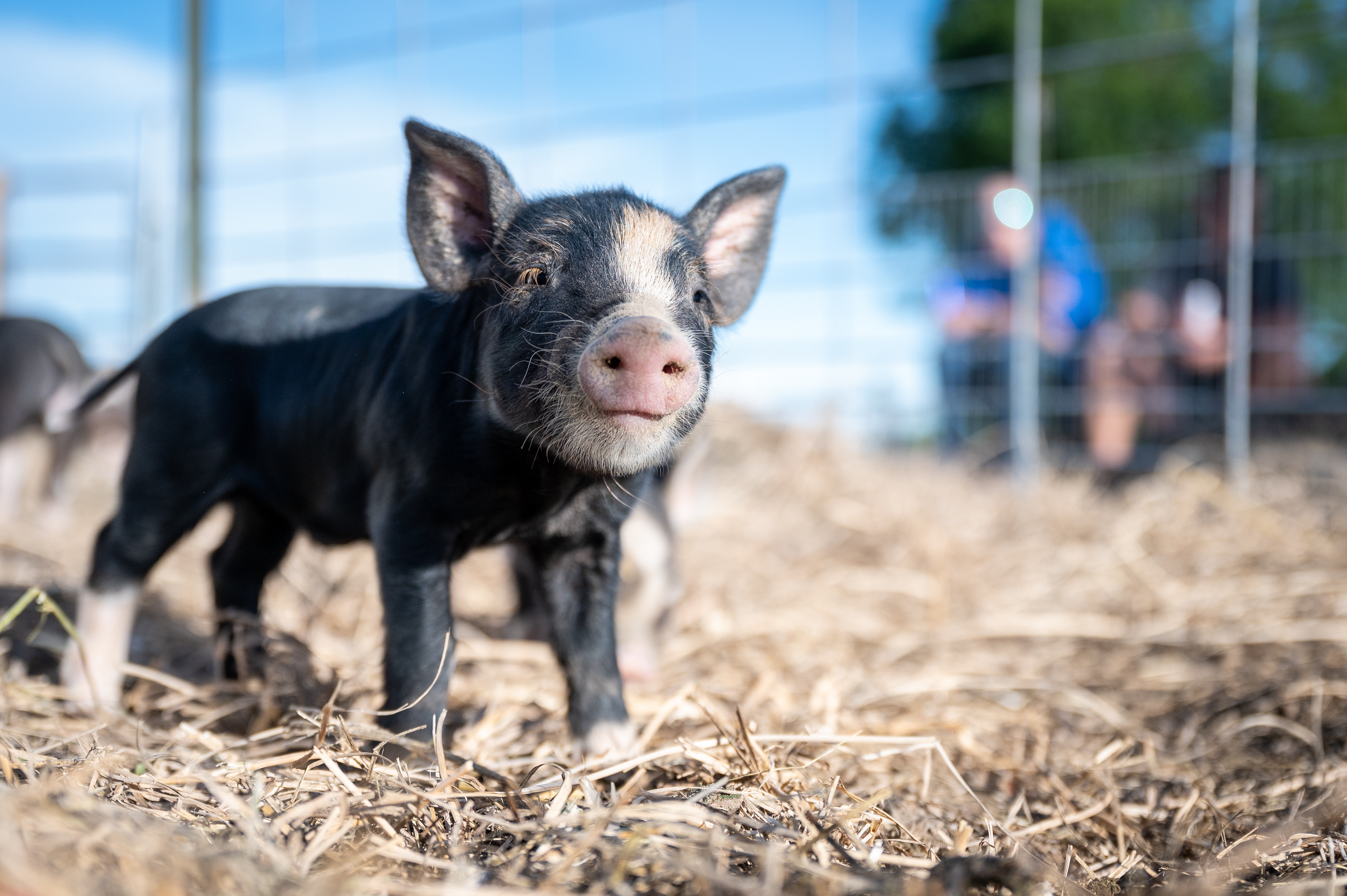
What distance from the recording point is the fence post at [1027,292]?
29.1 feet

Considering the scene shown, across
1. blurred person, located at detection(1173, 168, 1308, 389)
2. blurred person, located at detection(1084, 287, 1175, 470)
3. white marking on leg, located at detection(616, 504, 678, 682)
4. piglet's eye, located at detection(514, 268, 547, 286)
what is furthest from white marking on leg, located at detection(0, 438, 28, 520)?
blurred person, located at detection(1173, 168, 1308, 389)

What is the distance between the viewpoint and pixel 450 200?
251 centimetres

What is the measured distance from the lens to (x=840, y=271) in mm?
9953

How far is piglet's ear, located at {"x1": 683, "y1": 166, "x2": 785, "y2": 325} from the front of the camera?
2658 millimetres

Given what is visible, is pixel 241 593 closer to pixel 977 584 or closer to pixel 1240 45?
pixel 977 584

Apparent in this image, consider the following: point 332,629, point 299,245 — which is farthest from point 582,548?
point 299,245

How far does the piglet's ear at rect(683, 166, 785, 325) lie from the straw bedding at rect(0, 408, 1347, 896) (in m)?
1.11

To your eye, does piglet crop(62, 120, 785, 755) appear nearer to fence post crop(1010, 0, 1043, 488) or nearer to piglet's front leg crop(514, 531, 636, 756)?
piglet's front leg crop(514, 531, 636, 756)

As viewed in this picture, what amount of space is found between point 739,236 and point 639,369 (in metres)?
0.94

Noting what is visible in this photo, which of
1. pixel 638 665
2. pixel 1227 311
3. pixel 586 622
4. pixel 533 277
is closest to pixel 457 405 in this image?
pixel 533 277

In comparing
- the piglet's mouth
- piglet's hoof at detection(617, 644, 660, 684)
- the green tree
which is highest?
the green tree

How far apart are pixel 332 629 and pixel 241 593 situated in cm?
71

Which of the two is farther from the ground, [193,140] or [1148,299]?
[193,140]

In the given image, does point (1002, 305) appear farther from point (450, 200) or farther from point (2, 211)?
point (2, 211)
